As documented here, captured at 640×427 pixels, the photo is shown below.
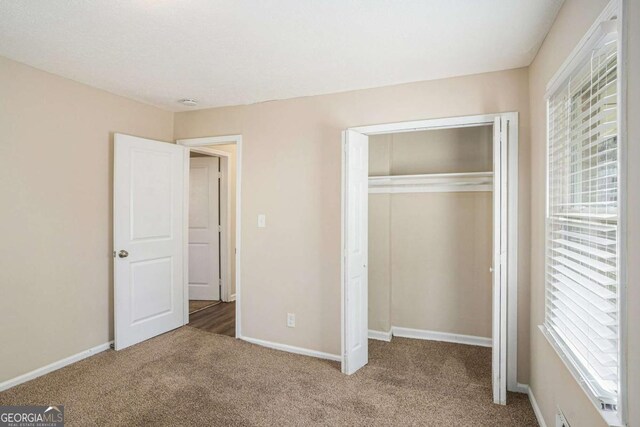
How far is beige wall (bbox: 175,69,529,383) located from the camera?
10.1 ft

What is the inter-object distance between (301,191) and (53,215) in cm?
202

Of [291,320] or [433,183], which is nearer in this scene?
[291,320]

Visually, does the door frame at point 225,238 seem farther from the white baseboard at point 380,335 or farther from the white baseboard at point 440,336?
the white baseboard at point 440,336

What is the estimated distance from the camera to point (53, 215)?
2.95 metres

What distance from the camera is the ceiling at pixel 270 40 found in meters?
1.94

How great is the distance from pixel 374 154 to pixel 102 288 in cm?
291

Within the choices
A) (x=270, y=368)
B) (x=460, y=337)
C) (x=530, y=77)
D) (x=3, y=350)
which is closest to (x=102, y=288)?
(x=3, y=350)

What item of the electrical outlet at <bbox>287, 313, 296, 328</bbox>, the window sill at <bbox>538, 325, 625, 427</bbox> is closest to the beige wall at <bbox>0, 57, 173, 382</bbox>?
the electrical outlet at <bbox>287, 313, 296, 328</bbox>

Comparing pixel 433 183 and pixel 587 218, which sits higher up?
pixel 433 183

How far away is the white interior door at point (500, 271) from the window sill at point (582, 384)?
36 centimetres

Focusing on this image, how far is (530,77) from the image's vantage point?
8.55 ft
